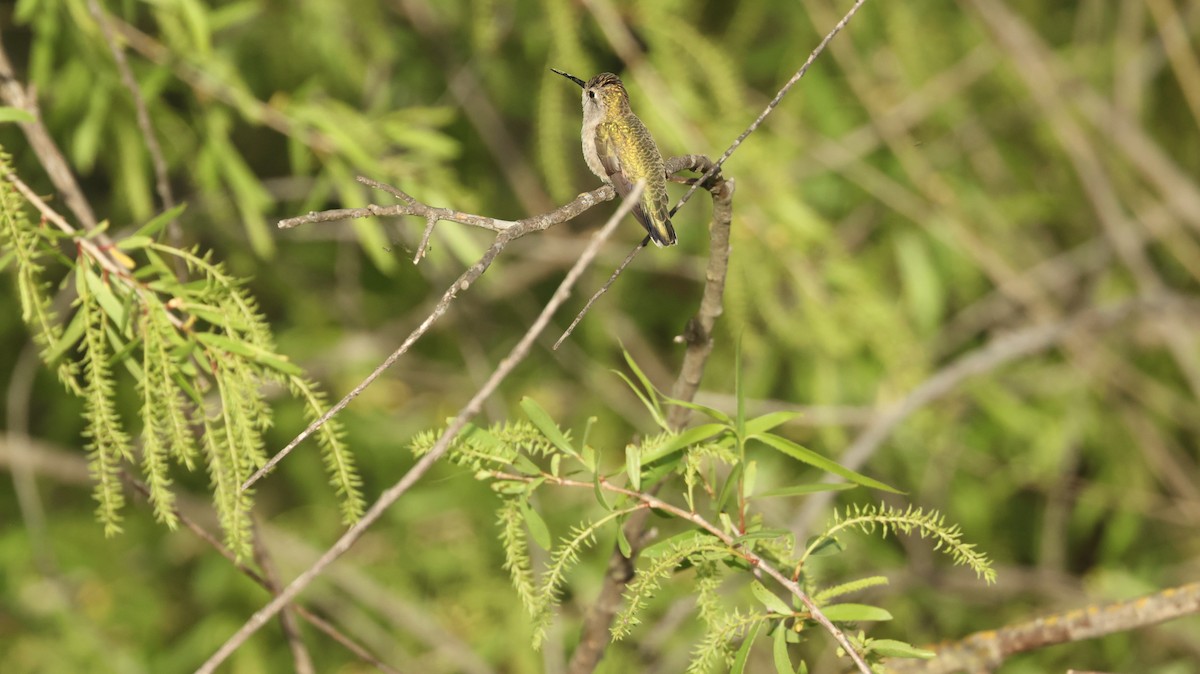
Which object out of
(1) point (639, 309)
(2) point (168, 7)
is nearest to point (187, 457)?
(2) point (168, 7)

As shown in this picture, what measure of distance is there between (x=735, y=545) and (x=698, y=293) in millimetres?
3702

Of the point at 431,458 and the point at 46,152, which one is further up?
the point at 46,152

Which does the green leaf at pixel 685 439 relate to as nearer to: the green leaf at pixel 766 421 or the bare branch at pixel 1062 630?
the green leaf at pixel 766 421

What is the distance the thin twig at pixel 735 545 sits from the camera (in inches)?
46.6

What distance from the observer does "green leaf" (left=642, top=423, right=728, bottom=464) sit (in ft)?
4.33

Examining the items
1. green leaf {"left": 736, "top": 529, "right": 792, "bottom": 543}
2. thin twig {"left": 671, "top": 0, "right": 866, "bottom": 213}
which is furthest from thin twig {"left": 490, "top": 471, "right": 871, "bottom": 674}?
thin twig {"left": 671, "top": 0, "right": 866, "bottom": 213}

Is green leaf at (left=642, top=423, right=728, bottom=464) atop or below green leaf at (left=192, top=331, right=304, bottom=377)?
atop

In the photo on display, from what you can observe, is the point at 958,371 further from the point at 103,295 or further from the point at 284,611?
the point at 103,295

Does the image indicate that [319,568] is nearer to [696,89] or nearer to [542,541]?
[542,541]

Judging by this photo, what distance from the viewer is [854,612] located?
128cm

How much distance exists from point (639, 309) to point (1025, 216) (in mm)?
1593

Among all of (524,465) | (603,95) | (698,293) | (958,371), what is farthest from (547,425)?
(698,293)

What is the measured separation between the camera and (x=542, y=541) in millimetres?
1330

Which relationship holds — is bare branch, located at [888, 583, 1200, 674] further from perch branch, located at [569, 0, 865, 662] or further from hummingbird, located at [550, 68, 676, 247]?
hummingbird, located at [550, 68, 676, 247]
